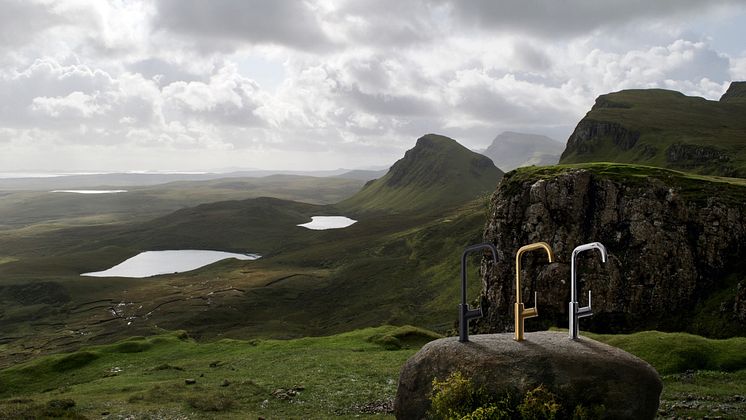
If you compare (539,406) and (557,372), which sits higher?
(557,372)

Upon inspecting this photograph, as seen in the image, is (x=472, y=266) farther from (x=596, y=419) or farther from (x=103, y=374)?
(x=596, y=419)

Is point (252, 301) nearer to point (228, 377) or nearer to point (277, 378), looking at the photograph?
point (228, 377)

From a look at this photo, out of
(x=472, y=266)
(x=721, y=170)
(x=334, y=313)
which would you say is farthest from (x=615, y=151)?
(x=334, y=313)

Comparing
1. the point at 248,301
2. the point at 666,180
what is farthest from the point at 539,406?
the point at 248,301

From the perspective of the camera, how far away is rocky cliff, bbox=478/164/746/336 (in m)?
64.4

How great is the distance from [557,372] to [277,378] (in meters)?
29.7

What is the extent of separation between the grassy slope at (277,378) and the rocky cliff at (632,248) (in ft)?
75.1

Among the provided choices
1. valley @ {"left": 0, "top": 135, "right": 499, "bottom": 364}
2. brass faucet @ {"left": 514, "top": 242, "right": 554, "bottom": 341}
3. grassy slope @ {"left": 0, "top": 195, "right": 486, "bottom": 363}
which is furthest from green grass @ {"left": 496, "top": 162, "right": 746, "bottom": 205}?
brass faucet @ {"left": 514, "top": 242, "right": 554, "bottom": 341}

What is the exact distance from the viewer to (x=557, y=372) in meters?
17.0

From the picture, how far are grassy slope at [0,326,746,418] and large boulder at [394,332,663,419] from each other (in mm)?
11034

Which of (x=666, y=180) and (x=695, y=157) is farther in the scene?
(x=695, y=157)

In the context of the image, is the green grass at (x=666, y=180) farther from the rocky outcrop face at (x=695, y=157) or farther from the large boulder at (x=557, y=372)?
the rocky outcrop face at (x=695, y=157)

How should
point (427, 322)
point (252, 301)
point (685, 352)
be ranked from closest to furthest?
1. point (685, 352)
2. point (427, 322)
3. point (252, 301)

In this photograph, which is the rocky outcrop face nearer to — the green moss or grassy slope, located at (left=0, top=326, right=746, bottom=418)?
grassy slope, located at (left=0, top=326, right=746, bottom=418)
